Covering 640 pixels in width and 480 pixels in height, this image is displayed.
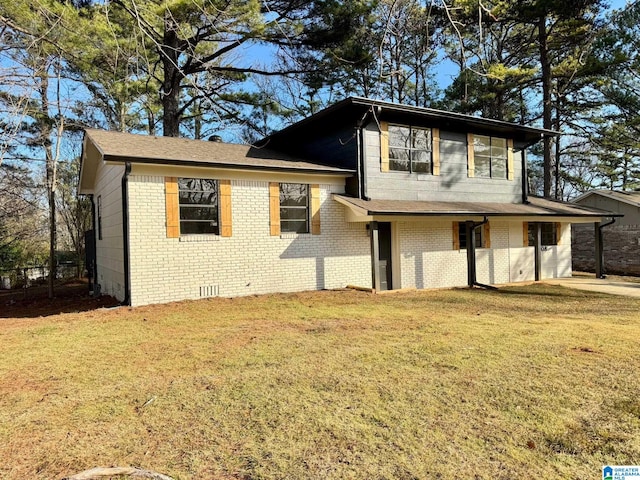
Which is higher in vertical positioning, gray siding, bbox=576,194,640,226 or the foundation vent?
gray siding, bbox=576,194,640,226

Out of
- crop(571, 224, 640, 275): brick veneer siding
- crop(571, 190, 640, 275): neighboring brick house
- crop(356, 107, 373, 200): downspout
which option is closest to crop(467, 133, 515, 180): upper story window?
crop(356, 107, 373, 200): downspout

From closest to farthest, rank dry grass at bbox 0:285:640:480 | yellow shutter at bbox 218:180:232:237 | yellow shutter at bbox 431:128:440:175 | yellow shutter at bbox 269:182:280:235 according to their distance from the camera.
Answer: dry grass at bbox 0:285:640:480 → yellow shutter at bbox 218:180:232:237 → yellow shutter at bbox 269:182:280:235 → yellow shutter at bbox 431:128:440:175

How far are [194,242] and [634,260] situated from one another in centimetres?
1812

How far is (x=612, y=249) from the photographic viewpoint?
18.1 metres

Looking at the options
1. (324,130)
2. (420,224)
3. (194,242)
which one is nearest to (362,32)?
(324,130)

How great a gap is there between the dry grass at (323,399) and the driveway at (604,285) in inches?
211

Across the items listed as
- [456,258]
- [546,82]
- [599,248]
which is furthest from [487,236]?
[546,82]

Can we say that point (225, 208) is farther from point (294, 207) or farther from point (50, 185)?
point (50, 185)

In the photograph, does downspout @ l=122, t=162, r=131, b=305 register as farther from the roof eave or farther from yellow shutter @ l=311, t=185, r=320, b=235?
yellow shutter @ l=311, t=185, r=320, b=235

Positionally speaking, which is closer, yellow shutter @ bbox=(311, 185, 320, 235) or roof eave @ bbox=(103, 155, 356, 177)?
roof eave @ bbox=(103, 155, 356, 177)

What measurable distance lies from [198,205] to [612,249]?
18.3 meters

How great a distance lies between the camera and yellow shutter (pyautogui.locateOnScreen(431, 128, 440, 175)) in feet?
41.8

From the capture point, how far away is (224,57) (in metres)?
16.6

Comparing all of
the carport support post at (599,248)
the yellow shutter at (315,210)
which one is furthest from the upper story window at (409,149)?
the carport support post at (599,248)
